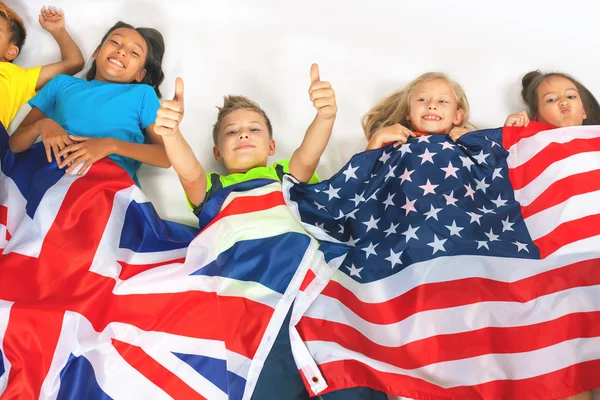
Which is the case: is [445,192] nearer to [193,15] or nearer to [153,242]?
[153,242]

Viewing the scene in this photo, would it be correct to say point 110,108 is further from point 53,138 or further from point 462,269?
point 462,269

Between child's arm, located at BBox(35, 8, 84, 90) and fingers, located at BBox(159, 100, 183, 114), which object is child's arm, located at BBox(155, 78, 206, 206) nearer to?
fingers, located at BBox(159, 100, 183, 114)

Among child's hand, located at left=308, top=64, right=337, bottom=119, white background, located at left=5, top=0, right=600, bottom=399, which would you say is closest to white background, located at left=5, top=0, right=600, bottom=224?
white background, located at left=5, top=0, right=600, bottom=399

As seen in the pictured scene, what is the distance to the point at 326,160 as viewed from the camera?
5.11 feet

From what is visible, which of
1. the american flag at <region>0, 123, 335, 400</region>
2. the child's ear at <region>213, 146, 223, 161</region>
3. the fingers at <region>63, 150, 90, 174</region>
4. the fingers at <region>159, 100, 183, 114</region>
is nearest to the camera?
the american flag at <region>0, 123, 335, 400</region>

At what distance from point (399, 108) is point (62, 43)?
102 cm

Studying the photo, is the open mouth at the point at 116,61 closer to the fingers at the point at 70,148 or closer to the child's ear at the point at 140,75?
Result: the child's ear at the point at 140,75

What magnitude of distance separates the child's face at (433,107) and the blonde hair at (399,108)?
37 millimetres

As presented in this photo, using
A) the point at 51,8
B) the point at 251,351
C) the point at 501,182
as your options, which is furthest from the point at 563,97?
the point at 51,8

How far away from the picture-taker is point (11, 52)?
1.58 metres

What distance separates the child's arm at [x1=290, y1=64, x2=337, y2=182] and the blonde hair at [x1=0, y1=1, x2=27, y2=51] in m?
0.94

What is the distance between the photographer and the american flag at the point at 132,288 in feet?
3.43

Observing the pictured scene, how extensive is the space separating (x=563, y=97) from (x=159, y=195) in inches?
45.5

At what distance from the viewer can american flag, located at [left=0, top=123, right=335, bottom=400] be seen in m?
1.05
